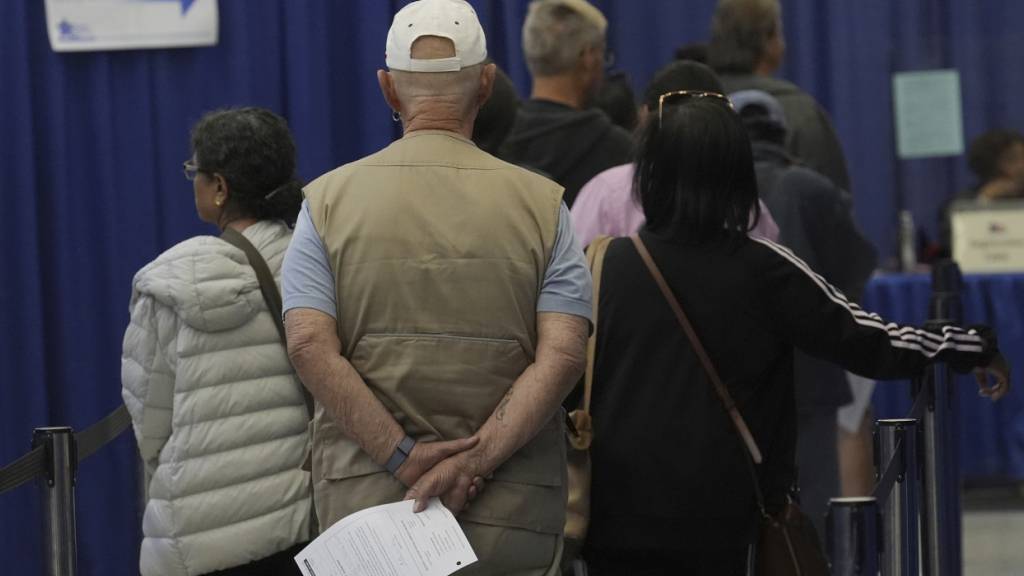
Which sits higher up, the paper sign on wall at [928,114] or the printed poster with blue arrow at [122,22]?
the printed poster with blue arrow at [122,22]

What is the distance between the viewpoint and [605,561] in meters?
3.00

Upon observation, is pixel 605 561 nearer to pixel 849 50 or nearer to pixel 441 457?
pixel 441 457

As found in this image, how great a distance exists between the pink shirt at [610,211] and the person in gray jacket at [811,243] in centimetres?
36

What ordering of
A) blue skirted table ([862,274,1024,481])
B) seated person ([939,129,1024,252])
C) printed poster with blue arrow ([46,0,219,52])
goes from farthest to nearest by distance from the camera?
seated person ([939,129,1024,252]) < blue skirted table ([862,274,1024,481]) < printed poster with blue arrow ([46,0,219,52])

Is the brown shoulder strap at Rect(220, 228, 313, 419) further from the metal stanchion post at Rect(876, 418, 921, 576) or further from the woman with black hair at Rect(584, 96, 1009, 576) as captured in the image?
the metal stanchion post at Rect(876, 418, 921, 576)

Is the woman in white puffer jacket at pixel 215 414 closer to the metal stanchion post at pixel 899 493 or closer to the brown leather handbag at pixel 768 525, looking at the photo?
the brown leather handbag at pixel 768 525

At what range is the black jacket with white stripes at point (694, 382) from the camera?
2939 mm

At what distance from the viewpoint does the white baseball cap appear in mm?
2514

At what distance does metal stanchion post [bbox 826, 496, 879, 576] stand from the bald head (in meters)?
0.87

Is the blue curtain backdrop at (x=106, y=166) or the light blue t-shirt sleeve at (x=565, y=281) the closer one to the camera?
the light blue t-shirt sleeve at (x=565, y=281)

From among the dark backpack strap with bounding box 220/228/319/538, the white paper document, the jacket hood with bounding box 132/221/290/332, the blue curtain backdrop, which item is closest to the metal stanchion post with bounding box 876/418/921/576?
the white paper document

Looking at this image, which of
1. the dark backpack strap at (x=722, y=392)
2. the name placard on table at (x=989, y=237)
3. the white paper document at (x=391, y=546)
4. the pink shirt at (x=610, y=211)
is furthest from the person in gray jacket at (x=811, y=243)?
the name placard on table at (x=989, y=237)

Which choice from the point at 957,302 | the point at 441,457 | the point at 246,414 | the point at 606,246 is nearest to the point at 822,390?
the point at 957,302

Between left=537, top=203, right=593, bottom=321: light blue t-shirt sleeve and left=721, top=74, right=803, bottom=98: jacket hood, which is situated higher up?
left=721, top=74, right=803, bottom=98: jacket hood
